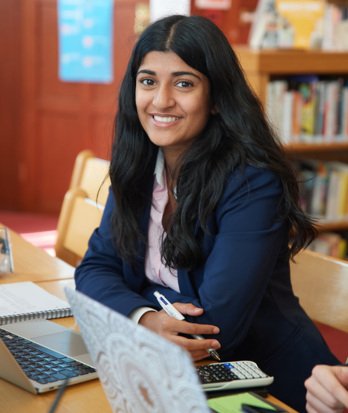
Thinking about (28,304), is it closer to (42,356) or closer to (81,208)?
(42,356)

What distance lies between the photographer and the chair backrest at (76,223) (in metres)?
2.29

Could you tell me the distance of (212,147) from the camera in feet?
5.72

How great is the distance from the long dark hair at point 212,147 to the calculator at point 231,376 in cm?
39

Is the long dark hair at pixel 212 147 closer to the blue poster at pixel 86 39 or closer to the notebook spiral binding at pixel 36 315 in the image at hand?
the notebook spiral binding at pixel 36 315

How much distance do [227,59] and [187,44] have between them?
0.09 m

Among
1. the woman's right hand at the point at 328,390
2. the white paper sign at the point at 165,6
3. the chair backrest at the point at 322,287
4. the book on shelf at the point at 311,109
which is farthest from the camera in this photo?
the white paper sign at the point at 165,6

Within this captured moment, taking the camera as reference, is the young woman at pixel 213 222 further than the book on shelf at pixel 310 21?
No

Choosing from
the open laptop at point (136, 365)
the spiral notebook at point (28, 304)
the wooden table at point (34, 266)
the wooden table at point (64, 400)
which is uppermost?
the open laptop at point (136, 365)

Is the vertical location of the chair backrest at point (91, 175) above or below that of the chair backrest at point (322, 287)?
above

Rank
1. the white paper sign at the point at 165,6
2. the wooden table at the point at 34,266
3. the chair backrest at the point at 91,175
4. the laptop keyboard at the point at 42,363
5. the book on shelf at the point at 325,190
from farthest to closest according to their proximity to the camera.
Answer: the white paper sign at the point at 165,6 → the book on shelf at the point at 325,190 → the chair backrest at the point at 91,175 → the wooden table at the point at 34,266 → the laptop keyboard at the point at 42,363

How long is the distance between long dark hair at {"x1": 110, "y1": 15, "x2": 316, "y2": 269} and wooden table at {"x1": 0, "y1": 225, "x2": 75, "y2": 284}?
28 centimetres

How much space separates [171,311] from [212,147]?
1.23 feet

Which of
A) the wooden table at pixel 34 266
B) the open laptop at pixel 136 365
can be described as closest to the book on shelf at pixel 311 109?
the wooden table at pixel 34 266

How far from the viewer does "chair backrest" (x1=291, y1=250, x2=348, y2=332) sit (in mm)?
1748
